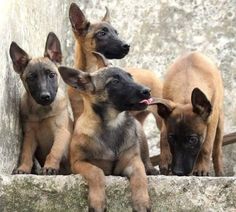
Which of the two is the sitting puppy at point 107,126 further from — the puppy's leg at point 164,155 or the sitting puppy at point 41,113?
the puppy's leg at point 164,155

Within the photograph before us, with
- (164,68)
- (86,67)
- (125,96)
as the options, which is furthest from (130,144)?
(164,68)

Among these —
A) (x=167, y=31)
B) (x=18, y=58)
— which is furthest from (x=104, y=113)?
(x=167, y=31)

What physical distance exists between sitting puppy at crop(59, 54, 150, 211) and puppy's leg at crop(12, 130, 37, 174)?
0.73 metres

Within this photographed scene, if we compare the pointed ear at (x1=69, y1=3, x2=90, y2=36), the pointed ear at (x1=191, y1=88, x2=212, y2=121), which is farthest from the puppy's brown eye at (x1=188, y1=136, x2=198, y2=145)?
the pointed ear at (x1=69, y1=3, x2=90, y2=36)

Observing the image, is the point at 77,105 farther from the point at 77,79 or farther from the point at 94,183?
the point at 94,183

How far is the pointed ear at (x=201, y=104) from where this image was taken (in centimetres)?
785

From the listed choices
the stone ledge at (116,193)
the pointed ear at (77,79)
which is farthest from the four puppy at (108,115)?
the stone ledge at (116,193)

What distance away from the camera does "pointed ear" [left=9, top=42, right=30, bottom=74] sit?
7.86 meters

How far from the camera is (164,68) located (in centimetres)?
1177

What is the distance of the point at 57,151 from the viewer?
25.4 feet

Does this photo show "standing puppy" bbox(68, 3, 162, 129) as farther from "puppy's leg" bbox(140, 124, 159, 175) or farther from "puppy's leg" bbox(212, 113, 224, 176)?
"puppy's leg" bbox(140, 124, 159, 175)

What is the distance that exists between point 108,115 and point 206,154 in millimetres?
1496

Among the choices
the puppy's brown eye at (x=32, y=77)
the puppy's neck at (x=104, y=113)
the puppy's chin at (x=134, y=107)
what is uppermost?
the puppy's brown eye at (x=32, y=77)

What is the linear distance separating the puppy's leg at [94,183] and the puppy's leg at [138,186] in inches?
10.0
